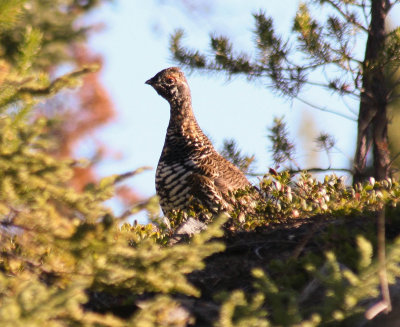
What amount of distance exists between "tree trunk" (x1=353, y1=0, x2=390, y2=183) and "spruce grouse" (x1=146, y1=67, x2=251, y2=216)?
166 centimetres

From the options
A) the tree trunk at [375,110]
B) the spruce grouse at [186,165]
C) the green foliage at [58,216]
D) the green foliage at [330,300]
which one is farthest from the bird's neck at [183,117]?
the green foliage at [330,300]

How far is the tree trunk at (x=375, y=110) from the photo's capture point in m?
8.41

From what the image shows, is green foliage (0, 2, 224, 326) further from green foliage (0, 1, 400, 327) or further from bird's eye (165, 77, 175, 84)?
bird's eye (165, 77, 175, 84)

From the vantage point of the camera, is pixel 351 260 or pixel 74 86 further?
pixel 351 260

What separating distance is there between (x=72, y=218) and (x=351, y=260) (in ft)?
5.69

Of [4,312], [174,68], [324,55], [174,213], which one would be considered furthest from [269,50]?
[4,312]

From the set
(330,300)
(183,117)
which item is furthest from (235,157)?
(330,300)

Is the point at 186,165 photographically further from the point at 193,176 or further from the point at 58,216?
the point at 58,216

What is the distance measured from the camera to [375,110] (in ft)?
28.1

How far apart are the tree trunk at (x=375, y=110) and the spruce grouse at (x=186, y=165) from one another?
5.44 feet

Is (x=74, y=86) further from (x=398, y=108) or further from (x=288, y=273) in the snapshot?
(x=398, y=108)

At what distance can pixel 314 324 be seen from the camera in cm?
325

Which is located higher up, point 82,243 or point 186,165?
point 186,165

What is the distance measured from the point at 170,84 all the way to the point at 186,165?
147cm
